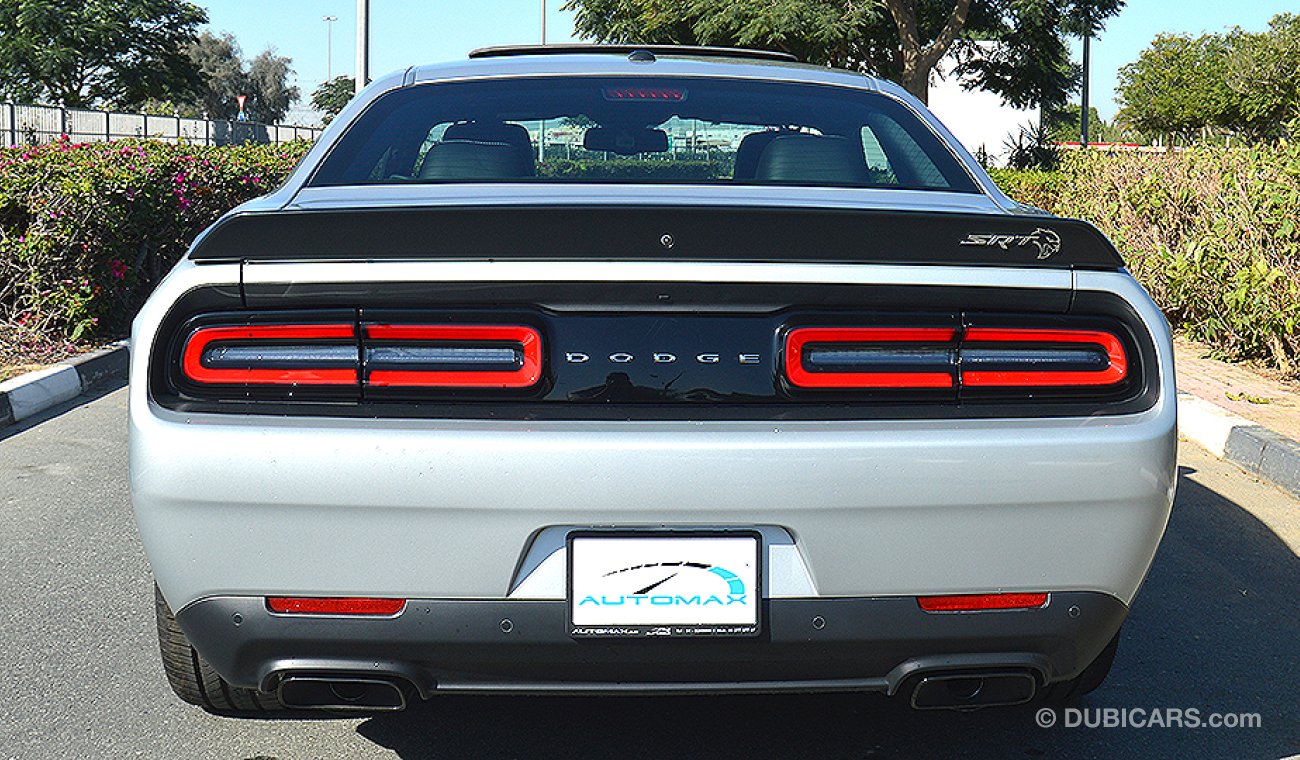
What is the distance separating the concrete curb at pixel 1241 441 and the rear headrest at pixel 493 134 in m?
3.66

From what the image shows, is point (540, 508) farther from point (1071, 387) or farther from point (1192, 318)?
point (1192, 318)

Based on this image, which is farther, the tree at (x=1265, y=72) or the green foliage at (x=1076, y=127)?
the tree at (x=1265, y=72)

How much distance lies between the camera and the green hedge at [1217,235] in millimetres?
7492

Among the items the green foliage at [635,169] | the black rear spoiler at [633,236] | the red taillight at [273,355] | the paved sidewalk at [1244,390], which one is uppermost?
the green foliage at [635,169]

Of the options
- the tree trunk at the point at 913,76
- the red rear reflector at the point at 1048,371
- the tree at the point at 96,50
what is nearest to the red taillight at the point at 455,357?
the red rear reflector at the point at 1048,371

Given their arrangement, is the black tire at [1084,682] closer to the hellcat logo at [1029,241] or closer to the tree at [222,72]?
the hellcat logo at [1029,241]

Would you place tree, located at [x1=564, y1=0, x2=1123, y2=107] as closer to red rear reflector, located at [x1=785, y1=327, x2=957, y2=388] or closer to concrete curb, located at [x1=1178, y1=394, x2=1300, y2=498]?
concrete curb, located at [x1=1178, y1=394, x2=1300, y2=498]

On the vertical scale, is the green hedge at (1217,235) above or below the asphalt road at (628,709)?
above

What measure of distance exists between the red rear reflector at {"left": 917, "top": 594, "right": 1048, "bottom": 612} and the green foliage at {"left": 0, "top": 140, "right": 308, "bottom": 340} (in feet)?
22.7

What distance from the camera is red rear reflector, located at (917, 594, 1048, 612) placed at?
242 centimetres

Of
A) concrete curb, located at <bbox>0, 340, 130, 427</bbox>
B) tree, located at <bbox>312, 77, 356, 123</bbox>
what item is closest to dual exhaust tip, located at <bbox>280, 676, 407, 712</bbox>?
concrete curb, located at <bbox>0, 340, 130, 427</bbox>

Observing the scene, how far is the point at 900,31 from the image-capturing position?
27219mm

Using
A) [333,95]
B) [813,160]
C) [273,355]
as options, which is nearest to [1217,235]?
[813,160]

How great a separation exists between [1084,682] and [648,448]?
4.14 feet
